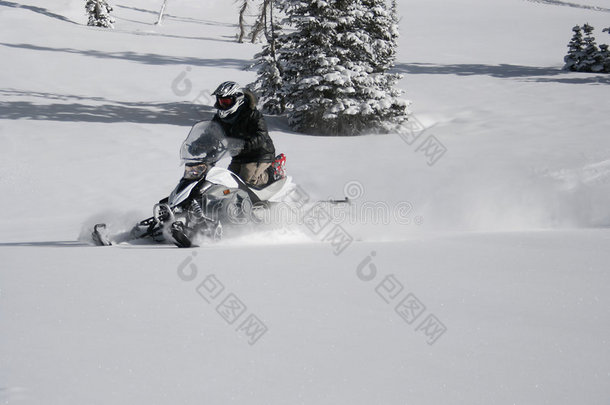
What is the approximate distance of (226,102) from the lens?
718 cm

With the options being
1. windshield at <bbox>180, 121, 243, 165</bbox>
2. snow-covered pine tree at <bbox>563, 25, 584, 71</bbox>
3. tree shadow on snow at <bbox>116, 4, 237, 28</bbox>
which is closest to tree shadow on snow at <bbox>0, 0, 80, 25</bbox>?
tree shadow on snow at <bbox>116, 4, 237, 28</bbox>

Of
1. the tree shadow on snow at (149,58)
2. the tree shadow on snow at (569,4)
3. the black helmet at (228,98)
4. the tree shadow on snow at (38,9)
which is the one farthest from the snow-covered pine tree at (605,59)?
the tree shadow on snow at (38,9)

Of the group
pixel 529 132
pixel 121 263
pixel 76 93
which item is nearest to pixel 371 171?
pixel 529 132

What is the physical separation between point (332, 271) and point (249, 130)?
123 inches

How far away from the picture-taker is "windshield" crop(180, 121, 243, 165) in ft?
22.2

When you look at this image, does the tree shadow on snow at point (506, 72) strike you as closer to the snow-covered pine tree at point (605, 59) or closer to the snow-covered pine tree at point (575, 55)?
the snow-covered pine tree at point (575, 55)

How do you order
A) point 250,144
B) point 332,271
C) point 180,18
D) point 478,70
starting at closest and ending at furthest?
point 332,271 → point 250,144 → point 478,70 → point 180,18

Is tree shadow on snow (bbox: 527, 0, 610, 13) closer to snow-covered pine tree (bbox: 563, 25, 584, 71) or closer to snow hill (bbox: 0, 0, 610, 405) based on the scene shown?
snow-covered pine tree (bbox: 563, 25, 584, 71)

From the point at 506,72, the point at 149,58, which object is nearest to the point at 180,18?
the point at 149,58

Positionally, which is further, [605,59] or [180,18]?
[180,18]

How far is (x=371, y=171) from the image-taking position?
42.5ft

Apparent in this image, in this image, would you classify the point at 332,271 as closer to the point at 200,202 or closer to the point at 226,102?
the point at 200,202

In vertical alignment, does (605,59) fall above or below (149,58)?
above

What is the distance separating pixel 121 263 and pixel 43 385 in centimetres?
248
